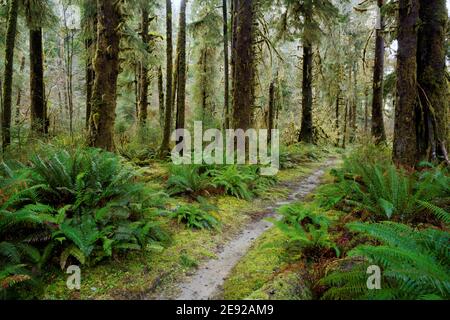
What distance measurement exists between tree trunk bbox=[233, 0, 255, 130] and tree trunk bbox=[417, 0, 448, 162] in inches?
177

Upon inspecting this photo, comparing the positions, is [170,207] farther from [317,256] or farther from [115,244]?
[317,256]

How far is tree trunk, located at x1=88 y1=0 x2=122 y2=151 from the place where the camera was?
7383 millimetres

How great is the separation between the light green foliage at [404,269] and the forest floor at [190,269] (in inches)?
44.2

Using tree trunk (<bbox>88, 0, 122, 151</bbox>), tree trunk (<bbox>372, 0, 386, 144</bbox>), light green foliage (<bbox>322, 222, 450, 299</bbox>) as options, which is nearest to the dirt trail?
light green foliage (<bbox>322, 222, 450, 299</bbox>)

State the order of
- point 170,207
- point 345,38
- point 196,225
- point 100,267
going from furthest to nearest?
point 345,38, point 170,207, point 196,225, point 100,267

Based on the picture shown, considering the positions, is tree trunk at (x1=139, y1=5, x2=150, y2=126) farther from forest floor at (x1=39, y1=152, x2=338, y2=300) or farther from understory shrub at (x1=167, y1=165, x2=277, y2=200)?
forest floor at (x1=39, y1=152, x2=338, y2=300)

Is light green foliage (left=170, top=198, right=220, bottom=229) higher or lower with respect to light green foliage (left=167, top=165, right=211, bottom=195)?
lower

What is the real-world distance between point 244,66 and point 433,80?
4982mm

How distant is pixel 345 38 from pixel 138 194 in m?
25.7

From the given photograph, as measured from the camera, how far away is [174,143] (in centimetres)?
1370

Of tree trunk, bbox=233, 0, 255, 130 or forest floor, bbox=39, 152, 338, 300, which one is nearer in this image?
forest floor, bbox=39, 152, 338, 300

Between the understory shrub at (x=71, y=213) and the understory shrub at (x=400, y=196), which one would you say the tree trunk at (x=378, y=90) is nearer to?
the understory shrub at (x=400, y=196)
